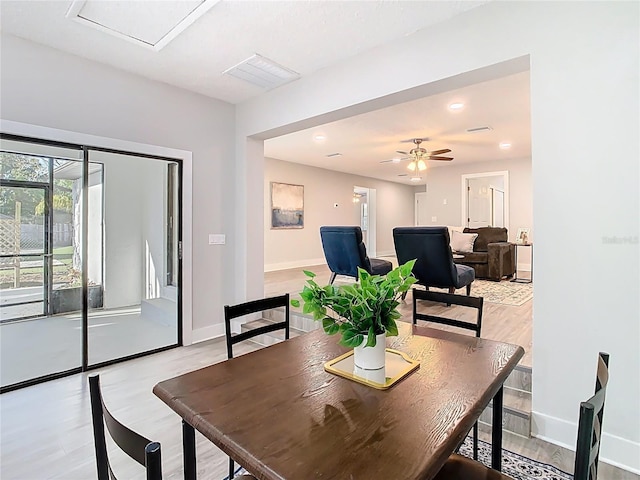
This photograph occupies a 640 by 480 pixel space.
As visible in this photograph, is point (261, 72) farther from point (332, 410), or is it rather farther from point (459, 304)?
point (332, 410)

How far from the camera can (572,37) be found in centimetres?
191

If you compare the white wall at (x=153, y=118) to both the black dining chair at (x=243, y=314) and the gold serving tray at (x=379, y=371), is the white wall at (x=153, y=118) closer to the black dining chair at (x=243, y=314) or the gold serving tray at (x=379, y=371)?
the black dining chair at (x=243, y=314)

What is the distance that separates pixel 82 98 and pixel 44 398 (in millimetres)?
2411

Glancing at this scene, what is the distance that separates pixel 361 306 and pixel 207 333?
10.5 ft

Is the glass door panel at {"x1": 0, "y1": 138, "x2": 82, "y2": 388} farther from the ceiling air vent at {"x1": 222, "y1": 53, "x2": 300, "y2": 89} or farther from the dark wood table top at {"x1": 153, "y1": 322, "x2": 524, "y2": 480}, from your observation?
the dark wood table top at {"x1": 153, "y1": 322, "x2": 524, "y2": 480}

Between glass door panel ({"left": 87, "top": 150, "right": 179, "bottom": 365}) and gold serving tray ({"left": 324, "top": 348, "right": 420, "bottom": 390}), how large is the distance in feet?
9.37

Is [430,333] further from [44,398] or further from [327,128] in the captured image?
[327,128]

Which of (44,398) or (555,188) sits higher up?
(555,188)

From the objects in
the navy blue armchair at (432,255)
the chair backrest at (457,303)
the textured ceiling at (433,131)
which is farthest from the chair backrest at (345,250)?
the chair backrest at (457,303)

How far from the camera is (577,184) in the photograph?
1897mm

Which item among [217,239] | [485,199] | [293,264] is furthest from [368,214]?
[217,239]

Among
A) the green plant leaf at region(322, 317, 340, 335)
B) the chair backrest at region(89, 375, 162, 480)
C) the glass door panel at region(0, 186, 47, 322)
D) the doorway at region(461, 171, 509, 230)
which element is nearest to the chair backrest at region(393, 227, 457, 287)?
the green plant leaf at region(322, 317, 340, 335)

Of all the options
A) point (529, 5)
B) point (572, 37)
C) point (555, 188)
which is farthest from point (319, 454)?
point (529, 5)

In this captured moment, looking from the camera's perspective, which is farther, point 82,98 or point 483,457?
point 82,98
